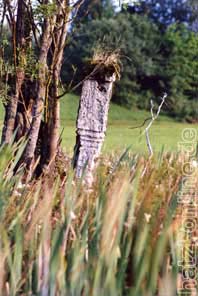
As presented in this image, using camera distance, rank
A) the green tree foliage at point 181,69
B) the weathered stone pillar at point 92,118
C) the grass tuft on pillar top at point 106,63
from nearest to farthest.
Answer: the weathered stone pillar at point 92,118 → the grass tuft on pillar top at point 106,63 → the green tree foliage at point 181,69

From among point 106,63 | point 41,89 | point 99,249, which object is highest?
point 106,63

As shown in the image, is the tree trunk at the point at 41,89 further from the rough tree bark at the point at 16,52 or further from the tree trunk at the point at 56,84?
the rough tree bark at the point at 16,52

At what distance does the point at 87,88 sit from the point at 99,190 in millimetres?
1570

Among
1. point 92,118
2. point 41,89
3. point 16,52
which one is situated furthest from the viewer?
point 16,52

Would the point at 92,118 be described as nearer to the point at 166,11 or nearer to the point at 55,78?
the point at 55,78

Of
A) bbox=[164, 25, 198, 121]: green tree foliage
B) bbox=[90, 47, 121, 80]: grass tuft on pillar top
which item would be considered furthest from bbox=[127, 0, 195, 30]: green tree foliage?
bbox=[90, 47, 121, 80]: grass tuft on pillar top

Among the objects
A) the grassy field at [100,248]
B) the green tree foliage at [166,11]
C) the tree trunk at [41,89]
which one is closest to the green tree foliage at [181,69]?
the green tree foliage at [166,11]

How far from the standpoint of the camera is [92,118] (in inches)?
105

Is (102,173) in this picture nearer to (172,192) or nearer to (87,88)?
(172,192)

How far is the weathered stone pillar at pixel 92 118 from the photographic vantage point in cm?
261

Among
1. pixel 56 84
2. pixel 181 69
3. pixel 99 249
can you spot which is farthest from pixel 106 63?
pixel 181 69

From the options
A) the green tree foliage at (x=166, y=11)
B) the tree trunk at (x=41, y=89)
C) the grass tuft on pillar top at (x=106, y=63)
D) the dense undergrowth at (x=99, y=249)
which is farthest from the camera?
the green tree foliage at (x=166, y=11)

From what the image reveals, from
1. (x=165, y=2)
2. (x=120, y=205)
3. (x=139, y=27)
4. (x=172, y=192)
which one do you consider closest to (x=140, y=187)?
(x=172, y=192)

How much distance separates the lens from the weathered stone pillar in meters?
2.61
